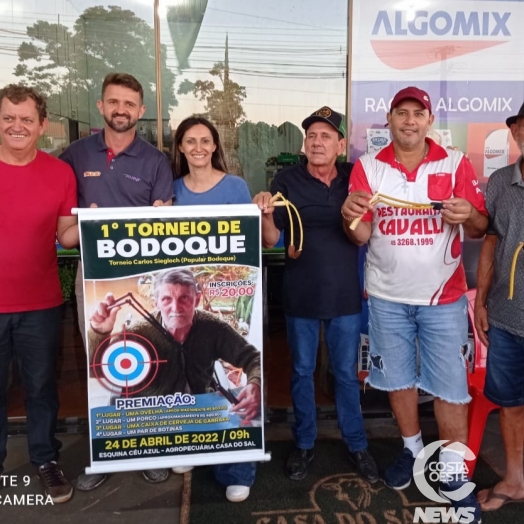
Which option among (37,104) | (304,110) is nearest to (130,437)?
(37,104)

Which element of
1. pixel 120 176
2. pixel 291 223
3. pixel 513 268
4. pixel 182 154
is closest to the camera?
pixel 513 268

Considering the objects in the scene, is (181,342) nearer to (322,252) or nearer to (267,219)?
(267,219)

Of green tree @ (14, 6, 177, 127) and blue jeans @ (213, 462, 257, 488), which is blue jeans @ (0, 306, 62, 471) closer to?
blue jeans @ (213, 462, 257, 488)

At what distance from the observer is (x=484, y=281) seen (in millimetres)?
2654

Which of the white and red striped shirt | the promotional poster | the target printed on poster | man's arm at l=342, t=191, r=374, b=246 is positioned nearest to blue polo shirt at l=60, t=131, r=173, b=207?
the promotional poster

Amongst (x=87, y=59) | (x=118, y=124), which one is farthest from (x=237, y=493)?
(x=87, y=59)

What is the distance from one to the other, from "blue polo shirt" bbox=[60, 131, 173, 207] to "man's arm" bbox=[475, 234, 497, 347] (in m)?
1.55

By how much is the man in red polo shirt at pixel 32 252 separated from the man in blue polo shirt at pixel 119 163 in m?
0.10

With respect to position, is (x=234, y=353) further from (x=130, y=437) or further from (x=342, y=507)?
(x=342, y=507)

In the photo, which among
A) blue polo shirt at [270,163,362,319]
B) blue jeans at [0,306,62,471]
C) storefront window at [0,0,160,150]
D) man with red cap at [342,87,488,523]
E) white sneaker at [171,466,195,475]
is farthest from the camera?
storefront window at [0,0,160,150]

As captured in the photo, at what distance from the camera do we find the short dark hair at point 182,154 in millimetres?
2758

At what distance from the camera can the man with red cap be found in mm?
2539

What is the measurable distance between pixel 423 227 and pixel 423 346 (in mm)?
581

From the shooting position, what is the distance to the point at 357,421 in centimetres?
299
